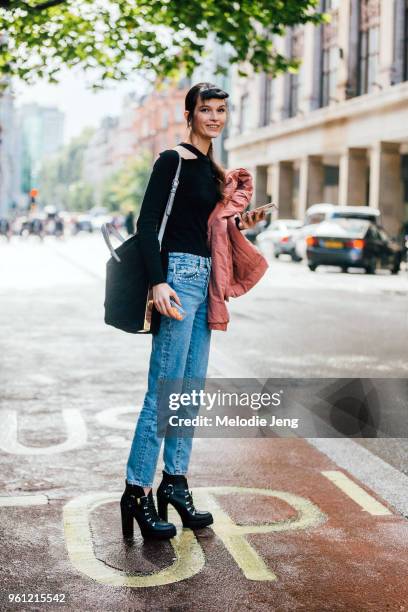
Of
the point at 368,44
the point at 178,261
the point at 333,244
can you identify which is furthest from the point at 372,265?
the point at 178,261

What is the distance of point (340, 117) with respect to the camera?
4478 centimetres

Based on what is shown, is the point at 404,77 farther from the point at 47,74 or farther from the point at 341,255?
the point at 47,74

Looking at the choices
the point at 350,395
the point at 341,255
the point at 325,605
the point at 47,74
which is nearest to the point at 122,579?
the point at 325,605

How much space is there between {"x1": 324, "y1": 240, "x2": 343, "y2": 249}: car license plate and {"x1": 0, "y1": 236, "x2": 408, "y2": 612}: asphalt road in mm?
16820

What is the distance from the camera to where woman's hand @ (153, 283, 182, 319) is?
400 centimetres

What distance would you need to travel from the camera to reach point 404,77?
4003 cm

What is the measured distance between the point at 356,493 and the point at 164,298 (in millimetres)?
1665

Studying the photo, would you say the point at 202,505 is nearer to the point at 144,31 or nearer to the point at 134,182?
the point at 144,31

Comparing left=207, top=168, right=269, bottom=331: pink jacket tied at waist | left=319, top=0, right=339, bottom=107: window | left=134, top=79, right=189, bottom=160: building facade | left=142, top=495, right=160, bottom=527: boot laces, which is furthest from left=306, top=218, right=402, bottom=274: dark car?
left=134, top=79, right=189, bottom=160: building facade

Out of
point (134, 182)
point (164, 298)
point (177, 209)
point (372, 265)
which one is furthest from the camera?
point (134, 182)

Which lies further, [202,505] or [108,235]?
[202,505]

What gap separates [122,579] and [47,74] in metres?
13.9

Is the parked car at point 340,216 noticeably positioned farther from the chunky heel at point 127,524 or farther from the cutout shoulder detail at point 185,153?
the chunky heel at point 127,524

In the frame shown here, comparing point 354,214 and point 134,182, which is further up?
point 134,182
